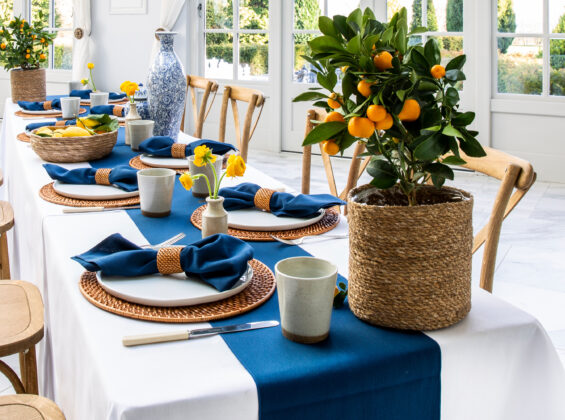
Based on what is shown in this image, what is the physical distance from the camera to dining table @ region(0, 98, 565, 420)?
2.70ft

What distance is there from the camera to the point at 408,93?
0.87 meters

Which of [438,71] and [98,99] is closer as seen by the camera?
[438,71]

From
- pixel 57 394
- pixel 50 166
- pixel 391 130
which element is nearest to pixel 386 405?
pixel 391 130

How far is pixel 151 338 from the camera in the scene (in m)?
0.93

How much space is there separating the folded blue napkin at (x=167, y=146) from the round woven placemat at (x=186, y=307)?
106cm

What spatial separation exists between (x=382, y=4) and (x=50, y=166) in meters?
4.01

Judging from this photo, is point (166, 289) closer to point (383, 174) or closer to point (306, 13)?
point (383, 174)

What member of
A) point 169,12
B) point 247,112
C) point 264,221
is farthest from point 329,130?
point 169,12

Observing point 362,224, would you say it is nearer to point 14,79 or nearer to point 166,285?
point 166,285

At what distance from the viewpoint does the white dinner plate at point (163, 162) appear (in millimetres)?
2051

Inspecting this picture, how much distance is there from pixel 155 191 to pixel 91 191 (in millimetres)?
267

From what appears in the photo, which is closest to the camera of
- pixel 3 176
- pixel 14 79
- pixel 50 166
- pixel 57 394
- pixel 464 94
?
pixel 57 394

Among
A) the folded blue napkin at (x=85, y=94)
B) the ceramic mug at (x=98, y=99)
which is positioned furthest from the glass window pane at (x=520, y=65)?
the ceramic mug at (x=98, y=99)

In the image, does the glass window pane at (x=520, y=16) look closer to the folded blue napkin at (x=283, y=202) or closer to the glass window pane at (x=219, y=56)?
the glass window pane at (x=219, y=56)
